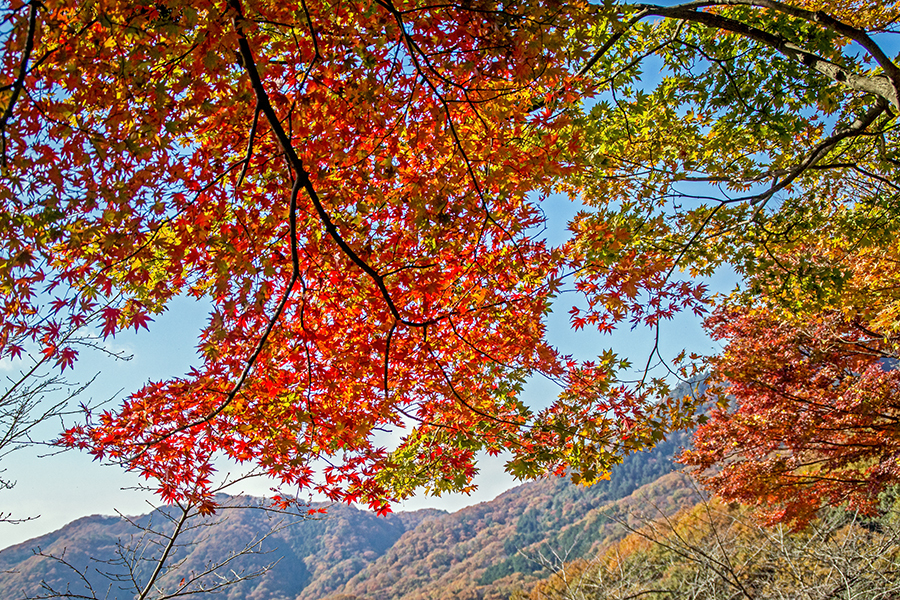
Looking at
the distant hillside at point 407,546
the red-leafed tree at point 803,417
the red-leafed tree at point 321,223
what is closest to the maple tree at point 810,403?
the red-leafed tree at point 803,417

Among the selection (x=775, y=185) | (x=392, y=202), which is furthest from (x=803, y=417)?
(x=392, y=202)

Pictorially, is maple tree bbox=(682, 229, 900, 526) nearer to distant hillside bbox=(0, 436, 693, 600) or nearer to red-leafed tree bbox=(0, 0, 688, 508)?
red-leafed tree bbox=(0, 0, 688, 508)

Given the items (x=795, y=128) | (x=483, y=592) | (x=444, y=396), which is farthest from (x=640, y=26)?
(x=483, y=592)

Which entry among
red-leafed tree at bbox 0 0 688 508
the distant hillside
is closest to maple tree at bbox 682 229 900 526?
red-leafed tree at bbox 0 0 688 508

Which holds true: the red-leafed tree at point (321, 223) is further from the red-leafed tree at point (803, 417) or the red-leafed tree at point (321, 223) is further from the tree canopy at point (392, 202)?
the red-leafed tree at point (803, 417)

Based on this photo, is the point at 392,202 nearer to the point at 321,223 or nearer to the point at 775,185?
the point at 321,223

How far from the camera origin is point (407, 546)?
56.5 metres

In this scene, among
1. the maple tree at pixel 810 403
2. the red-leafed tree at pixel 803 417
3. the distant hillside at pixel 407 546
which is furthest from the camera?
the distant hillside at pixel 407 546

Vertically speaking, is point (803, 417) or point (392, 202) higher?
point (392, 202)

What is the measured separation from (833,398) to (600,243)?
7127 mm

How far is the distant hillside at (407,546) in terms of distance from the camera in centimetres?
3796

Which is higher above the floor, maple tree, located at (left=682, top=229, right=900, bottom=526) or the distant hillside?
maple tree, located at (left=682, top=229, right=900, bottom=526)

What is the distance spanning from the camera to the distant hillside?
37956 mm

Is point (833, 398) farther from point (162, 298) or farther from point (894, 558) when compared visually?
point (162, 298)
